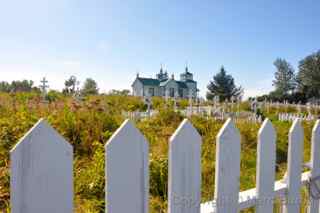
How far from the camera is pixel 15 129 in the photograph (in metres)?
2.58

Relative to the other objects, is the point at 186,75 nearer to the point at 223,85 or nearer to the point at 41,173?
Answer: the point at 223,85

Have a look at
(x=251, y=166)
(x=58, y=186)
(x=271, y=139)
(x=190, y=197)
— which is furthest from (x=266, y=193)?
(x=251, y=166)

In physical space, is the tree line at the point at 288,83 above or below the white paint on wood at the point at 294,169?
above

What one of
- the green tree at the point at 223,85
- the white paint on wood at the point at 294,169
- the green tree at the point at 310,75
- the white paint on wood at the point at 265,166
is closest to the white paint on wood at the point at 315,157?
the white paint on wood at the point at 294,169

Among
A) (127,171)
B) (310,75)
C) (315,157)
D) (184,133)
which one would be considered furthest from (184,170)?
(310,75)

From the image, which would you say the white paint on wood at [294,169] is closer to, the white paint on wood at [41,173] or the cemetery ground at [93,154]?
the cemetery ground at [93,154]

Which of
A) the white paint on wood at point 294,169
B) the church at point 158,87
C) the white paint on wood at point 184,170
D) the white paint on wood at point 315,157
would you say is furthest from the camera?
the church at point 158,87

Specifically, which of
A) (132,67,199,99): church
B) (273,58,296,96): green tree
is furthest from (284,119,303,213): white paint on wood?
(273,58,296,96): green tree

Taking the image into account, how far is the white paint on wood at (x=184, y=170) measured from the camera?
0.93 m

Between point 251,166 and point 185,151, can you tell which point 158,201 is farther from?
point 251,166

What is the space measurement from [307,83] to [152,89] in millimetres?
27115

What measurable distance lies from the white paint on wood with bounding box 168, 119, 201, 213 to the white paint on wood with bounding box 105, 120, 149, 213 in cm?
12

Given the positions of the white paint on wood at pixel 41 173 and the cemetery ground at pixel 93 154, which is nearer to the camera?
the white paint on wood at pixel 41 173

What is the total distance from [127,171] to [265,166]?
85cm
